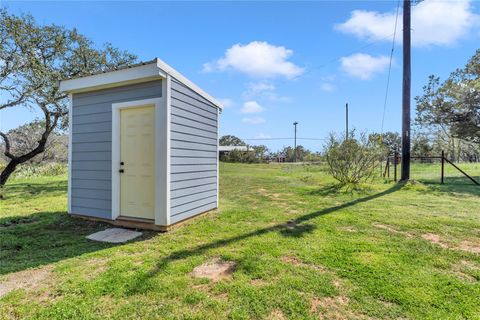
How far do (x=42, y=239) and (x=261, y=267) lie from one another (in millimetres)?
3230

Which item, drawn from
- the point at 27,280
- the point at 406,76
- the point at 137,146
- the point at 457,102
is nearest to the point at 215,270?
the point at 27,280

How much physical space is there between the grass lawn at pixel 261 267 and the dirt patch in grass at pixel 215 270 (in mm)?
65

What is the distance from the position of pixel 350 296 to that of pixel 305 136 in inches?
1270

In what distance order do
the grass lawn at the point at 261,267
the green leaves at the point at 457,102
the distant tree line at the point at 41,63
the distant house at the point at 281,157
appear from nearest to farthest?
the grass lawn at the point at 261,267, the distant tree line at the point at 41,63, the green leaves at the point at 457,102, the distant house at the point at 281,157

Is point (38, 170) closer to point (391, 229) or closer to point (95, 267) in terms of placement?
point (95, 267)

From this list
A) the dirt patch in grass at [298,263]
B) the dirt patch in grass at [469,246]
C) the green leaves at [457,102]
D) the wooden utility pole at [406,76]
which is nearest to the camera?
the dirt patch in grass at [298,263]

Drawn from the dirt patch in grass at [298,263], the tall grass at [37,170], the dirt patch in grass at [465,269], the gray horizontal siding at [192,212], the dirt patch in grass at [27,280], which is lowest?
the dirt patch in grass at [27,280]

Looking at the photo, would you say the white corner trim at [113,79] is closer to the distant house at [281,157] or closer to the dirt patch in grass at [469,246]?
the dirt patch in grass at [469,246]

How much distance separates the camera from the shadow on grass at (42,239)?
9.58 ft

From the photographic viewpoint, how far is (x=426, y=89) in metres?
12.2

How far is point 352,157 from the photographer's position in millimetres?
7508

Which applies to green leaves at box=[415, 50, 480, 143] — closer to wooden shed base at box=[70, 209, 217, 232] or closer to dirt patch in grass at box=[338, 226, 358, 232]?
dirt patch in grass at box=[338, 226, 358, 232]

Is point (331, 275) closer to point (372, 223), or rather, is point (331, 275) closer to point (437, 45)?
point (372, 223)

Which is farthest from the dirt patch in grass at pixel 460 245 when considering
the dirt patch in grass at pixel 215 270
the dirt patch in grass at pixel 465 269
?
the dirt patch in grass at pixel 215 270
